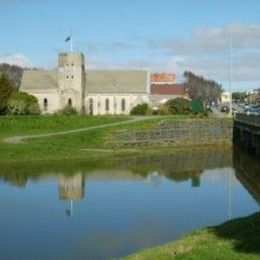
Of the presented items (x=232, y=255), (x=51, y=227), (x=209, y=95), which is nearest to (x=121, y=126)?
(x=51, y=227)

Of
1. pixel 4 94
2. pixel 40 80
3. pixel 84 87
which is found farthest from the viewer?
pixel 40 80

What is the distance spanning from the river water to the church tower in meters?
59.0

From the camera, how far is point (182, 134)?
73.0 meters

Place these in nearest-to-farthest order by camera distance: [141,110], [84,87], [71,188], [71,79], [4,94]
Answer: [71,188] → [4,94] → [141,110] → [71,79] → [84,87]

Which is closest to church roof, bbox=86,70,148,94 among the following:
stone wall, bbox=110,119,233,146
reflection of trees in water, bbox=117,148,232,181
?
stone wall, bbox=110,119,233,146

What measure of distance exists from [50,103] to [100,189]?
265 feet

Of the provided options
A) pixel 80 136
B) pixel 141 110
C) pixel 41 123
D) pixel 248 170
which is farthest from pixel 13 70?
pixel 248 170

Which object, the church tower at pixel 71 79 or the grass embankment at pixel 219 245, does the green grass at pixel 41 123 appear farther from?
the grass embankment at pixel 219 245

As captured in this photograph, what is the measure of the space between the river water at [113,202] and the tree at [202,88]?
114 metres

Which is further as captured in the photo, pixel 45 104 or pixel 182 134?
pixel 45 104

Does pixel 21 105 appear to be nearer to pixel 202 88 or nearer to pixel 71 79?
pixel 71 79

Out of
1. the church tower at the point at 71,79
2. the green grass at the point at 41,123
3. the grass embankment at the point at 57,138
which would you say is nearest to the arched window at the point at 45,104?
the church tower at the point at 71,79

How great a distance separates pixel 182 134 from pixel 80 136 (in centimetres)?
1243

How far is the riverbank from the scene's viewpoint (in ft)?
183
